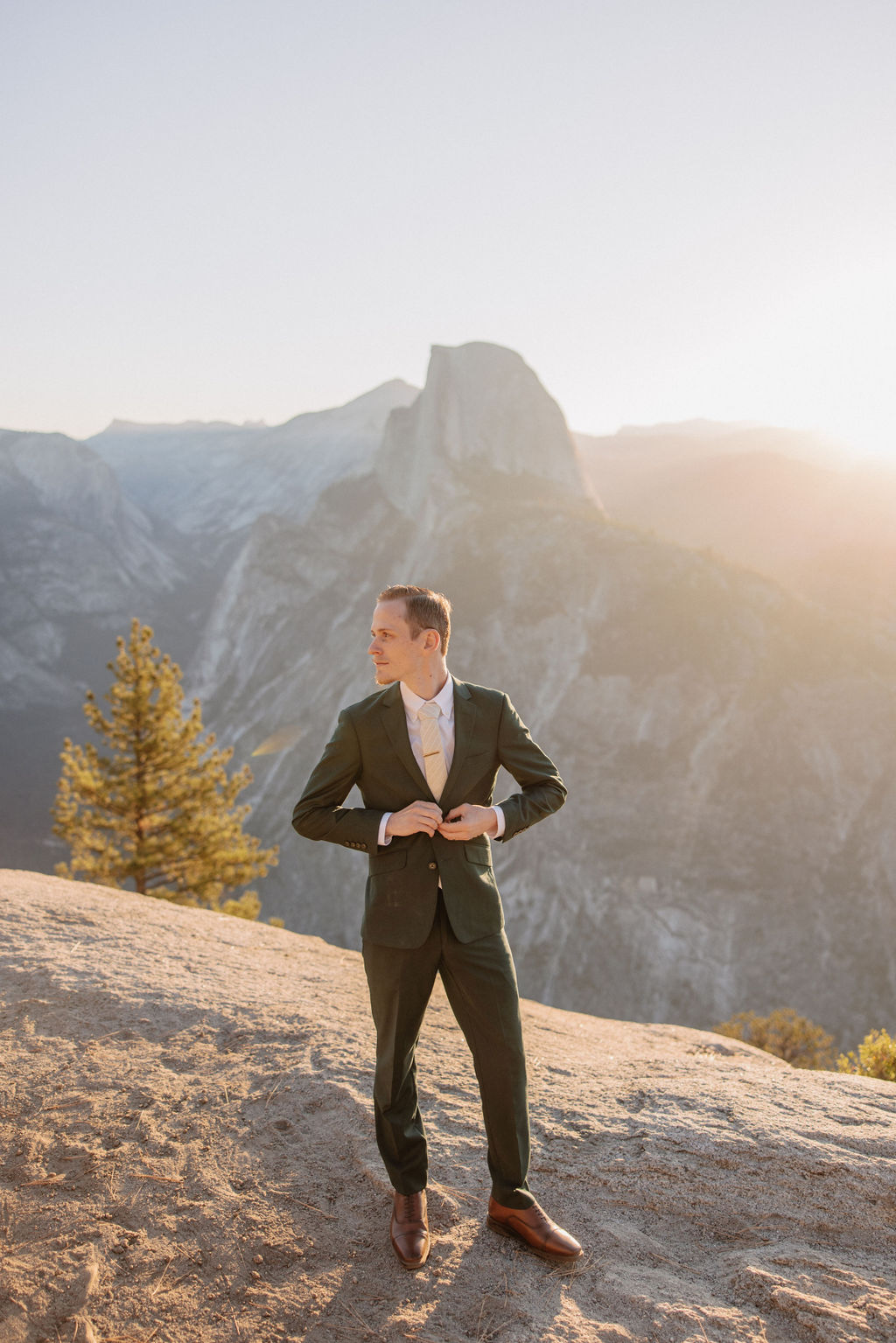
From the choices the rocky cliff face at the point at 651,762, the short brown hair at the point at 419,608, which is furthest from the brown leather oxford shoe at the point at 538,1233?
the rocky cliff face at the point at 651,762

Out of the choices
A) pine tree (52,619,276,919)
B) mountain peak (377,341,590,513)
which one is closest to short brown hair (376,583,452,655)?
pine tree (52,619,276,919)

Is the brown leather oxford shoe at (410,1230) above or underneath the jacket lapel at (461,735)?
underneath

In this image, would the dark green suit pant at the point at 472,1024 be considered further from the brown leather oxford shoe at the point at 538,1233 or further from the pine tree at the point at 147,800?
the pine tree at the point at 147,800

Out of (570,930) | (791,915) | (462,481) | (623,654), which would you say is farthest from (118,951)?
(462,481)

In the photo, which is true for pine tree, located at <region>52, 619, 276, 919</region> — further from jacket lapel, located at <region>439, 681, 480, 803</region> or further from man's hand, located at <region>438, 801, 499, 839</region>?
man's hand, located at <region>438, 801, 499, 839</region>

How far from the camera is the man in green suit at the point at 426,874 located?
10.5 ft

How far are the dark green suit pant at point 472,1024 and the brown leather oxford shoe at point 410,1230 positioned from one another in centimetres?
28

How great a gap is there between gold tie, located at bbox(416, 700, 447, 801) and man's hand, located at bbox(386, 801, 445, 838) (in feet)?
0.63

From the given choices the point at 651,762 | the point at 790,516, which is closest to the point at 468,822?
the point at 651,762

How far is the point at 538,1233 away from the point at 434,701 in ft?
7.85

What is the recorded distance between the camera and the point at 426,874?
3221mm

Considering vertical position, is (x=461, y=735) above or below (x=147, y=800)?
above

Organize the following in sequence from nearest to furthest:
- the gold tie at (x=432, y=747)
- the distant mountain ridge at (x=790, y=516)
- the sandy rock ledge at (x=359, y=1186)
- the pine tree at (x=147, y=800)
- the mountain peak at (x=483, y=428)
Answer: the sandy rock ledge at (x=359, y=1186)
the gold tie at (x=432, y=747)
the pine tree at (x=147, y=800)
the distant mountain ridge at (x=790, y=516)
the mountain peak at (x=483, y=428)

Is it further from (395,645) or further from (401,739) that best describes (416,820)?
(395,645)
